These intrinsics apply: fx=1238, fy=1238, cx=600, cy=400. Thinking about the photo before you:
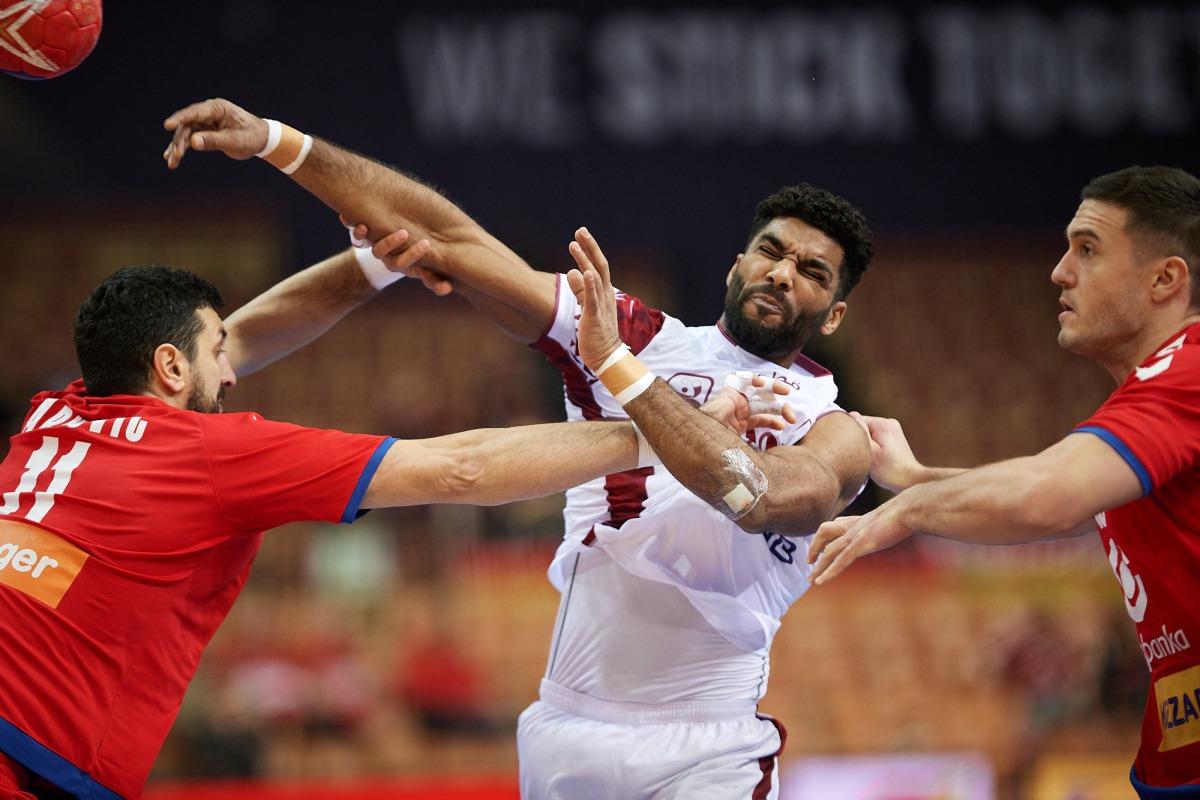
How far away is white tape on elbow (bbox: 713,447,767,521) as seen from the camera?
13.9 feet

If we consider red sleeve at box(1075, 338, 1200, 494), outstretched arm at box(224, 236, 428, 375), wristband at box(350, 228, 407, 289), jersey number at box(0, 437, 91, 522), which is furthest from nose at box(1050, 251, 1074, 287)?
jersey number at box(0, 437, 91, 522)

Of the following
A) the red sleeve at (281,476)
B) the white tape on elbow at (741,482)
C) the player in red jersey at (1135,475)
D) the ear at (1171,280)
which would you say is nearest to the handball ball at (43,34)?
the red sleeve at (281,476)

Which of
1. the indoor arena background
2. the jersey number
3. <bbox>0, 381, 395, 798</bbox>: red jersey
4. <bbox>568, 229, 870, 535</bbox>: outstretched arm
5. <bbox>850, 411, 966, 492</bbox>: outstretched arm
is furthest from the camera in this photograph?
the indoor arena background

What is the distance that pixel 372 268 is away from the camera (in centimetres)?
551

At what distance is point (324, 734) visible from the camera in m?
12.5

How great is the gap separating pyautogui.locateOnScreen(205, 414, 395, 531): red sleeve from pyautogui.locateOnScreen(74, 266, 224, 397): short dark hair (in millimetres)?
414

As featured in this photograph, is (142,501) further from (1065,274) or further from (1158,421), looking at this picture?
(1065,274)

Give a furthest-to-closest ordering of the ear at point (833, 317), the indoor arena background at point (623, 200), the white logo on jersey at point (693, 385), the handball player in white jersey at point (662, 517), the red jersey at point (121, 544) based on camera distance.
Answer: the indoor arena background at point (623, 200) → the ear at point (833, 317) → the white logo on jersey at point (693, 385) → the handball player in white jersey at point (662, 517) → the red jersey at point (121, 544)

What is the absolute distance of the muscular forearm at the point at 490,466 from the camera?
13.9 ft

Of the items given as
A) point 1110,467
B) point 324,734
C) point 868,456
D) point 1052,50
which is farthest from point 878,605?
point 1110,467

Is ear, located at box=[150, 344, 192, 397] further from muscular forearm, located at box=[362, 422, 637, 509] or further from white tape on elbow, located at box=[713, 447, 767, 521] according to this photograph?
white tape on elbow, located at box=[713, 447, 767, 521]

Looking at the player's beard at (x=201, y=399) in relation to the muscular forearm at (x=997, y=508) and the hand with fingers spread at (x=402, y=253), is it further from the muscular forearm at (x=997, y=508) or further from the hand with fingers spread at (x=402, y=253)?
the muscular forearm at (x=997, y=508)

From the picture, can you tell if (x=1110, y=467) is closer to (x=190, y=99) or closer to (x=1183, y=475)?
(x=1183, y=475)

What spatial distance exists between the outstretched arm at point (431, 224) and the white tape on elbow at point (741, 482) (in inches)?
46.3
